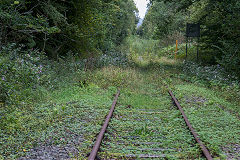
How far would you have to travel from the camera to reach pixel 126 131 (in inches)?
221

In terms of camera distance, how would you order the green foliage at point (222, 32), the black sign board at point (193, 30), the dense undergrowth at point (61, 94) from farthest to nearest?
1. the black sign board at point (193, 30)
2. the green foliage at point (222, 32)
3. the dense undergrowth at point (61, 94)

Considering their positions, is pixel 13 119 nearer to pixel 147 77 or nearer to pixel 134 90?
pixel 134 90

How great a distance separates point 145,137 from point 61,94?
176 inches

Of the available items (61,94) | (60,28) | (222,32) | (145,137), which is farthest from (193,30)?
(145,137)

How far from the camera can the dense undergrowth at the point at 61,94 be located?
5.05 meters

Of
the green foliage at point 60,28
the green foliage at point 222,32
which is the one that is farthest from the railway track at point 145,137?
the green foliage at point 222,32

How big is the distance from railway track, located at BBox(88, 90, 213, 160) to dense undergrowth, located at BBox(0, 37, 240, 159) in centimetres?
29

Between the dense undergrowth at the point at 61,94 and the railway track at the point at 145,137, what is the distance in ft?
0.94

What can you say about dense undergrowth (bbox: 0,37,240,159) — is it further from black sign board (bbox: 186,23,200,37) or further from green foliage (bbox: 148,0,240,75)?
black sign board (bbox: 186,23,200,37)

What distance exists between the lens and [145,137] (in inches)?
207

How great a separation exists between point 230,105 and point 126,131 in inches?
178

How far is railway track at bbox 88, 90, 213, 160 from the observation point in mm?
4387

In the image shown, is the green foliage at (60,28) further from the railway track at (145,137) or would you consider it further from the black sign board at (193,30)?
the black sign board at (193,30)

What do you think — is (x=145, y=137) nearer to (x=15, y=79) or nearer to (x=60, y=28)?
(x=15, y=79)
